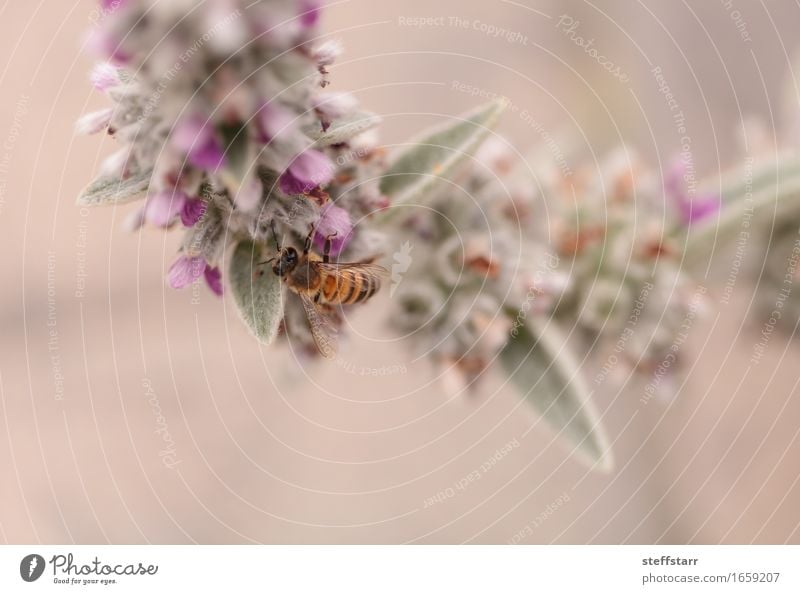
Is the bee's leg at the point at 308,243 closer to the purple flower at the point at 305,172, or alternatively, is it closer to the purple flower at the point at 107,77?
the purple flower at the point at 305,172

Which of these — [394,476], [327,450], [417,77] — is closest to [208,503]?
[327,450]

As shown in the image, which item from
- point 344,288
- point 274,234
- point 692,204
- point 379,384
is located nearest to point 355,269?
point 344,288

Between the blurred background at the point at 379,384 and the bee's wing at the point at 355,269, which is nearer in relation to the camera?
the bee's wing at the point at 355,269

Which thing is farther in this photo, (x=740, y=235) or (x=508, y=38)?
(x=508, y=38)

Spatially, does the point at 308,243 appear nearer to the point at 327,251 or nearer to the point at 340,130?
the point at 327,251

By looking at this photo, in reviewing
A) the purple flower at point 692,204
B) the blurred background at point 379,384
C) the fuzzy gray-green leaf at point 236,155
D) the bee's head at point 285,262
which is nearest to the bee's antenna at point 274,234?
the bee's head at point 285,262

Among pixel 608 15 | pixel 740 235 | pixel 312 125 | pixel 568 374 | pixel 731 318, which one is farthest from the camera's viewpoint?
pixel 608 15
